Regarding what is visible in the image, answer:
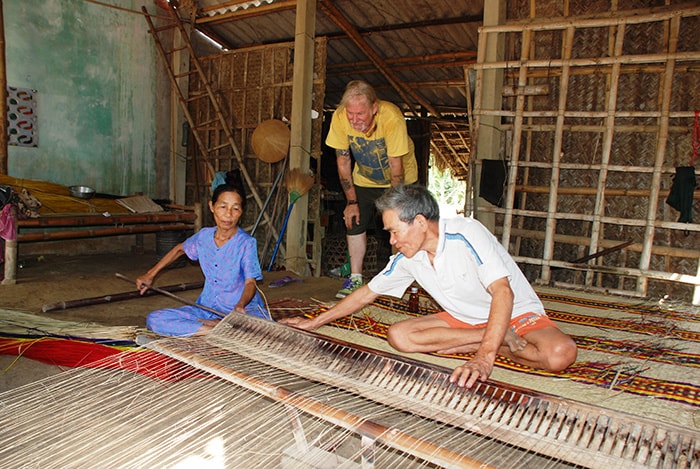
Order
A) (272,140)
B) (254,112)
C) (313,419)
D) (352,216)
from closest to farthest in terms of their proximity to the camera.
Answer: (313,419) → (352,216) → (272,140) → (254,112)

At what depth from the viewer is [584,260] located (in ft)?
13.8

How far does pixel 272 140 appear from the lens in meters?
5.63

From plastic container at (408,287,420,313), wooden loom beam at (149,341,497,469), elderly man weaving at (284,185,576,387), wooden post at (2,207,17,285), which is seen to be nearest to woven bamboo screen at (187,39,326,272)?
wooden post at (2,207,17,285)

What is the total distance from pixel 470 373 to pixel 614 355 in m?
1.30

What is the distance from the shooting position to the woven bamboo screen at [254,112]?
586cm

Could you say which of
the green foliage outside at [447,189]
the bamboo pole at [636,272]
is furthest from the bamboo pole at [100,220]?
the green foliage outside at [447,189]

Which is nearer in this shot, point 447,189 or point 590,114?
point 590,114

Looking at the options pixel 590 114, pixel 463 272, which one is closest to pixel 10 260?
pixel 463 272

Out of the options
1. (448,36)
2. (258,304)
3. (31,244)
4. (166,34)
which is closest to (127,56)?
(166,34)

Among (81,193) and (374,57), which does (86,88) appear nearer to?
(81,193)

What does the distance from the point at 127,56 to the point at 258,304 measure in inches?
206

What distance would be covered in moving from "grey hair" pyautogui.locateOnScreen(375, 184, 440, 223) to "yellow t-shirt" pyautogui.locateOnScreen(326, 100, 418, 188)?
151 cm

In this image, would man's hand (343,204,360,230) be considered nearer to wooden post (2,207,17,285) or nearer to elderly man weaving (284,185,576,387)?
elderly man weaving (284,185,576,387)

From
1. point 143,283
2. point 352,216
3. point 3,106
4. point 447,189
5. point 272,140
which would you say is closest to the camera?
point 143,283
